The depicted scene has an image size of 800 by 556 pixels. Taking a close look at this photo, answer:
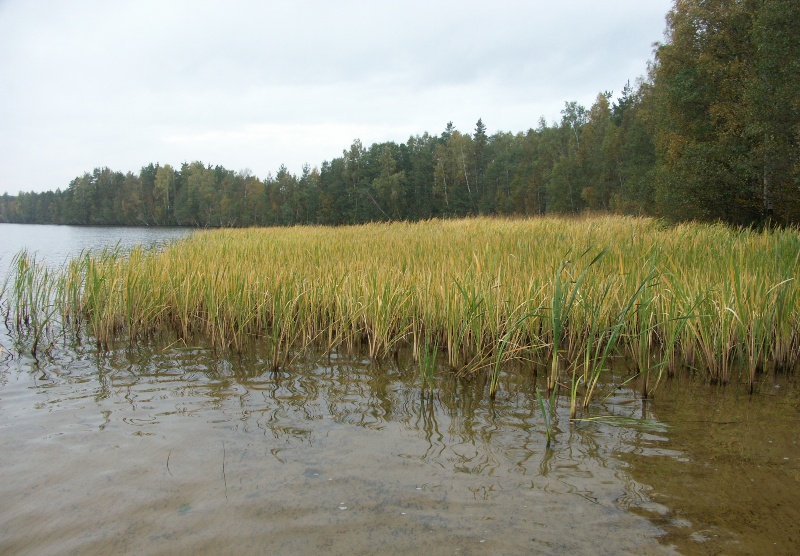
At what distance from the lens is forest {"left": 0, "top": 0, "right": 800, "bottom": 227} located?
1497 centimetres

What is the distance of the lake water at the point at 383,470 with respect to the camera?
2.15 meters

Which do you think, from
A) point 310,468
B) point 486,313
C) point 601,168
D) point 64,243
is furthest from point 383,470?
point 601,168

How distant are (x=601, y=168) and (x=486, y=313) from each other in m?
44.9

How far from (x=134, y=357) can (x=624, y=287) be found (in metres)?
4.87

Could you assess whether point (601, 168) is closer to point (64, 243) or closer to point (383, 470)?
point (64, 243)

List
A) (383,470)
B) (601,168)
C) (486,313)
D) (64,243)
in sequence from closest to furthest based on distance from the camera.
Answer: (383,470) < (486,313) < (64,243) < (601,168)

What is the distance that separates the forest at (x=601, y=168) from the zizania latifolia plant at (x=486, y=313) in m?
10.5

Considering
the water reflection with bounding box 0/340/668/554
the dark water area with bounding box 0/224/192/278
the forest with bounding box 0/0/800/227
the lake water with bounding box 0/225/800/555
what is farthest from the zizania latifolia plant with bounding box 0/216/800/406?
the forest with bounding box 0/0/800/227

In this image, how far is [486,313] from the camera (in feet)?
14.7

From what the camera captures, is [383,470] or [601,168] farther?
[601,168]

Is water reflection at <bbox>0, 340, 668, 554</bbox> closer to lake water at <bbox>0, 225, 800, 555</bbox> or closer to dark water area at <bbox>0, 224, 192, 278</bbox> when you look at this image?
lake water at <bbox>0, 225, 800, 555</bbox>

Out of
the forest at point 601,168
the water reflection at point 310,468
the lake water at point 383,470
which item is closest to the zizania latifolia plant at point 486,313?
the lake water at point 383,470

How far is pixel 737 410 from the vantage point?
349cm

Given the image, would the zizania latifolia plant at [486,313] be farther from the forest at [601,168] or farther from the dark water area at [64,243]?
the forest at [601,168]
